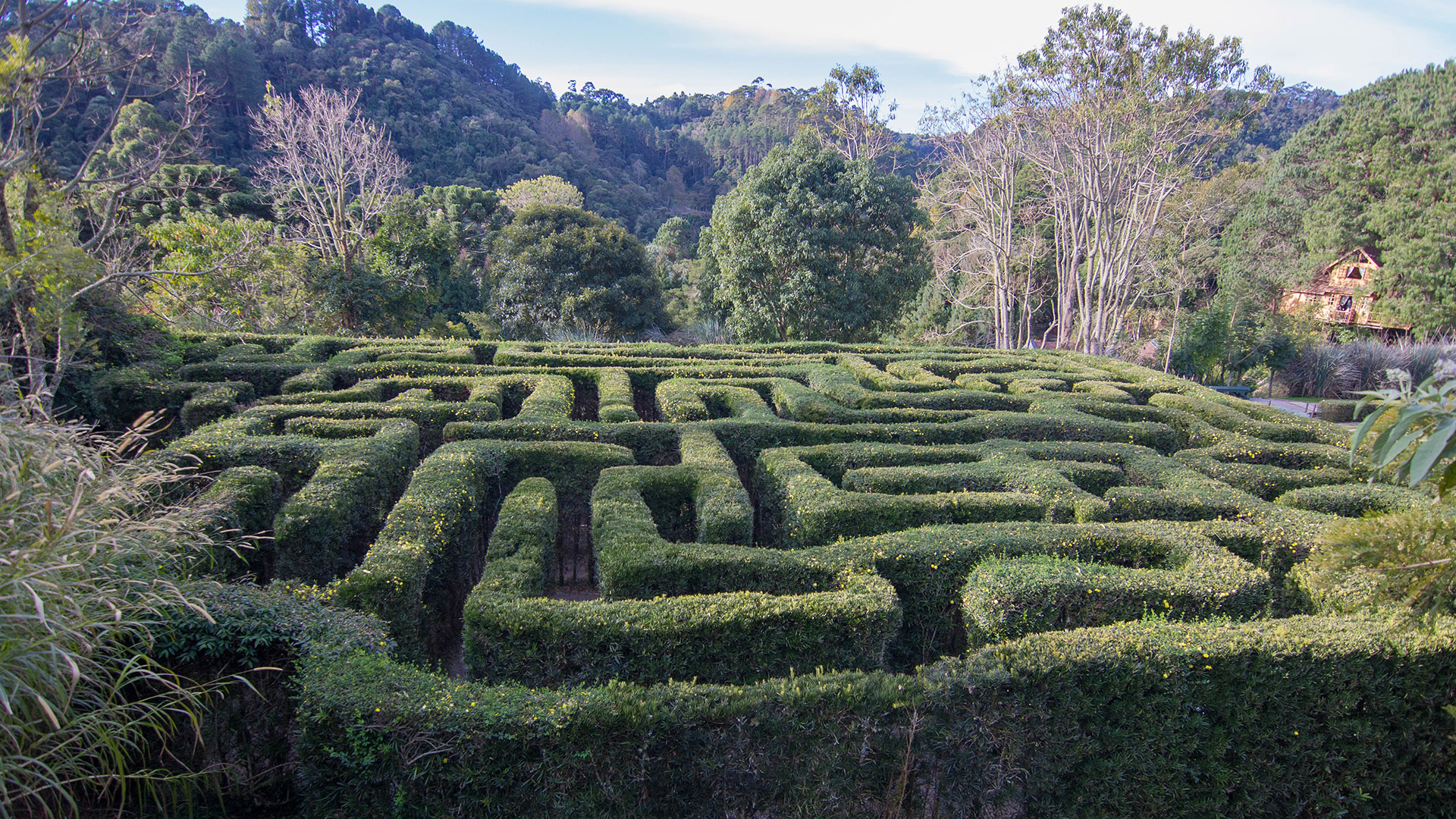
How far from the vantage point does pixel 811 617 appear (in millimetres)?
5410

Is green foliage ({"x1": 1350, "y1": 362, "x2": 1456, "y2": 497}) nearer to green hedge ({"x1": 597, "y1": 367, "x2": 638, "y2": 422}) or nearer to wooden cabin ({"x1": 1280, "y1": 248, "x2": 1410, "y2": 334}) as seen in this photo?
green hedge ({"x1": 597, "y1": 367, "x2": 638, "y2": 422})

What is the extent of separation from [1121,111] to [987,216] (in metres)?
11.5

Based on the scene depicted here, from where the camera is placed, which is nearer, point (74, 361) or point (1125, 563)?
point (1125, 563)

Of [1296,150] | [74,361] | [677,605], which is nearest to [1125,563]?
[677,605]

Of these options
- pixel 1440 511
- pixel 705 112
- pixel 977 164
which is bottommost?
pixel 1440 511

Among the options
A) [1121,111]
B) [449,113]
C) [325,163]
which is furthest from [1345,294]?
[449,113]

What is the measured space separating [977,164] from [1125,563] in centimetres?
2704

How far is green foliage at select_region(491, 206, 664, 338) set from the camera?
2333 centimetres

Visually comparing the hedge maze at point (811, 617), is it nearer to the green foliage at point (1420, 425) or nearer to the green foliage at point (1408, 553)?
→ the green foliage at point (1408, 553)

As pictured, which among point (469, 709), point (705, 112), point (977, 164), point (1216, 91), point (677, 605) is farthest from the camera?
point (705, 112)

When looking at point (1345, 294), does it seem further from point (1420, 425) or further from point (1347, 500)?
point (1420, 425)

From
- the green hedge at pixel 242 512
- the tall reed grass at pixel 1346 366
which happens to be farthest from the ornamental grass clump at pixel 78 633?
the tall reed grass at pixel 1346 366

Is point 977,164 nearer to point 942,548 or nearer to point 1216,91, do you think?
point 1216,91

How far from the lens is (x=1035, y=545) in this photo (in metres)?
6.64
